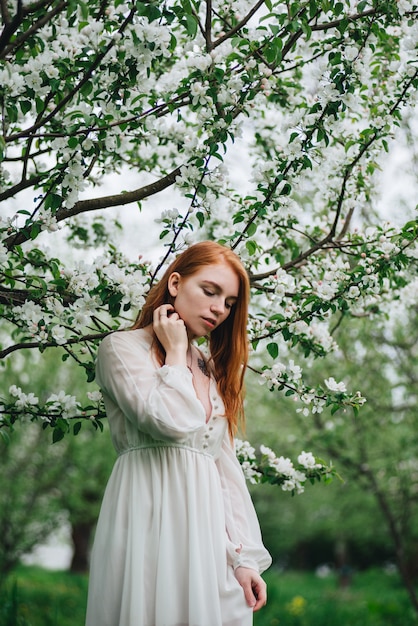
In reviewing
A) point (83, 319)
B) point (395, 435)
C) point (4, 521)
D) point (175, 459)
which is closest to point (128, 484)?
point (175, 459)

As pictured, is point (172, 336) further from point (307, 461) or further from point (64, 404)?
point (307, 461)

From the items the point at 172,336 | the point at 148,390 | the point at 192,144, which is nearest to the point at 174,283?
the point at 172,336

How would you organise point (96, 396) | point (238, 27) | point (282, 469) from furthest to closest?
1. point (282, 469)
2. point (96, 396)
3. point (238, 27)

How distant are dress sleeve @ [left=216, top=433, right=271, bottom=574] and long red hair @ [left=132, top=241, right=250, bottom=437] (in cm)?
12

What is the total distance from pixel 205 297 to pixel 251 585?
96cm

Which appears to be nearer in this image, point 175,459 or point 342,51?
point 175,459

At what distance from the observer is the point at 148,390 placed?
86.4 inches

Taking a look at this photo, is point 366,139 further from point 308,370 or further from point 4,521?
point 4,521

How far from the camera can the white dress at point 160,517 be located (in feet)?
6.89

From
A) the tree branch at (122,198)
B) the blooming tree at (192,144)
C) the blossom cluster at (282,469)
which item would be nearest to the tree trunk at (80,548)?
the blossom cluster at (282,469)

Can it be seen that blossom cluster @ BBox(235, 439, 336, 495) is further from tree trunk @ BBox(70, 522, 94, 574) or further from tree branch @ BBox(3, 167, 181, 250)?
tree trunk @ BBox(70, 522, 94, 574)

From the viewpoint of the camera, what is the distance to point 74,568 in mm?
18141

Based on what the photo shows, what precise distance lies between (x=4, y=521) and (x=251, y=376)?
4262 mm

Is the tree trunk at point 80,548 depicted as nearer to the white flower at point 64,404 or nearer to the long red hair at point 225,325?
the white flower at point 64,404
